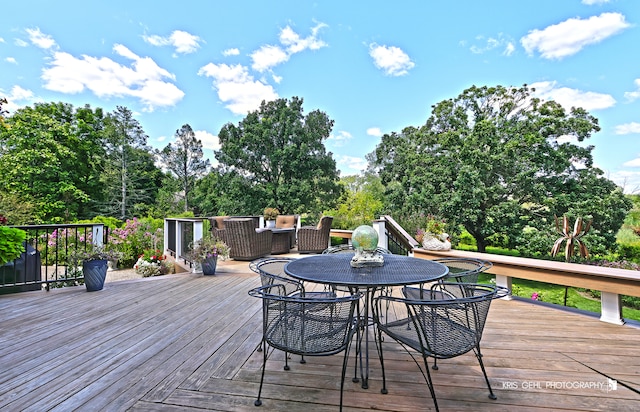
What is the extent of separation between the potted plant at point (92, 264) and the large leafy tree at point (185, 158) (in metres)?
16.7

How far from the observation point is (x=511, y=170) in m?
10.8

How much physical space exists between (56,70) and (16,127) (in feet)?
11.2

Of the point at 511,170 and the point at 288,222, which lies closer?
the point at 288,222

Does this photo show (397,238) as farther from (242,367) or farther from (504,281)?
(242,367)

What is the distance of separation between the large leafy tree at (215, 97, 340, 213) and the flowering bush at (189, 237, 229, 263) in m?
9.82

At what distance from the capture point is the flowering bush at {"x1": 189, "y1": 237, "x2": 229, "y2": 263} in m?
4.89

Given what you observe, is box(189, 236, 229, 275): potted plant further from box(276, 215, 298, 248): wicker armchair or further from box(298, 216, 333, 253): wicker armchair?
box(276, 215, 298, 248): wicker armchair

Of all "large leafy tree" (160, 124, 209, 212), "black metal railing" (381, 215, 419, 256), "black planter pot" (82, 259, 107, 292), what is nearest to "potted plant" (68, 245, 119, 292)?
"black planter pot" (82, 259, 107, 292)

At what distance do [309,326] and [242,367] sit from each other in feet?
2.36

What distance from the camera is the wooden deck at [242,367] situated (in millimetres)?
1630

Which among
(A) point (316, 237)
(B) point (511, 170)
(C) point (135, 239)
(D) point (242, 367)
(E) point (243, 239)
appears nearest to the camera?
(D) point (242, 367)

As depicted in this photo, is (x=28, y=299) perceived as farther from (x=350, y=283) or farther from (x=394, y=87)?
(x=394, y=87)

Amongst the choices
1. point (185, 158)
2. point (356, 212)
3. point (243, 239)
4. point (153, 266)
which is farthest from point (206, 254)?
point (185, 158)

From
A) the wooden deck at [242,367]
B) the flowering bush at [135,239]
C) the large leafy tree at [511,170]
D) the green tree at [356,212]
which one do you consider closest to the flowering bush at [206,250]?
the wooden deck at [242,367]
